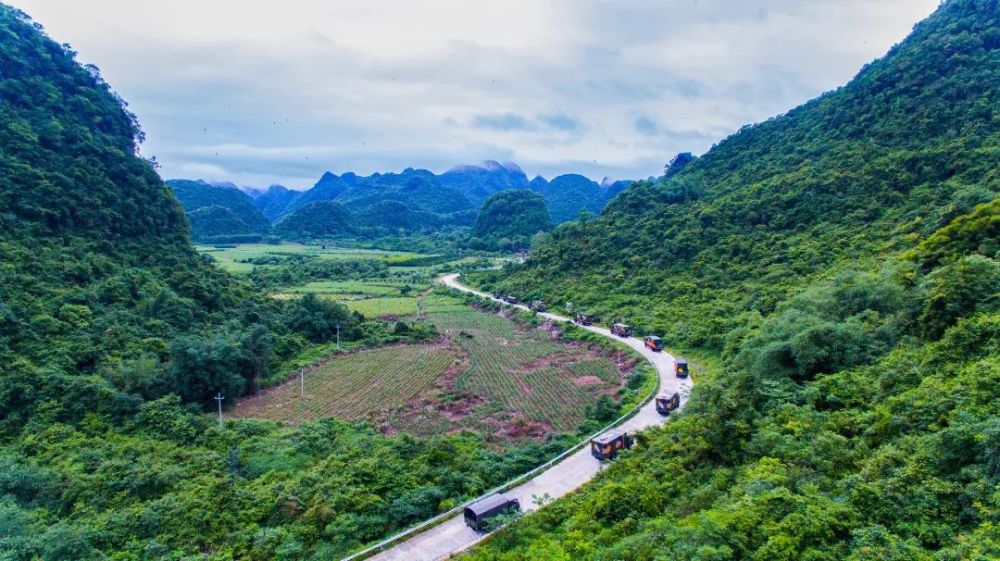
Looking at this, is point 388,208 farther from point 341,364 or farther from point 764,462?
point 764,462

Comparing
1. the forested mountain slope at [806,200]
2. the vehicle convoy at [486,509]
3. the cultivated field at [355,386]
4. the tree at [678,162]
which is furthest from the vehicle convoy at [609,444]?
the tree at [678,162]

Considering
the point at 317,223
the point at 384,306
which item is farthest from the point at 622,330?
the point at 317,223

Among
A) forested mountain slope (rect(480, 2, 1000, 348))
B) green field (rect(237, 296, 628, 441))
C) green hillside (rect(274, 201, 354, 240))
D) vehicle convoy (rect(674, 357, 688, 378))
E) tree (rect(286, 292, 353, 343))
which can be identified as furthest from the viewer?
green hillside (rect(274, 201, 354, 240))

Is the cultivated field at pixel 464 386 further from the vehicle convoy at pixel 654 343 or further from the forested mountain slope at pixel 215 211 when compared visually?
the forested mountain slope at pixel 215 211

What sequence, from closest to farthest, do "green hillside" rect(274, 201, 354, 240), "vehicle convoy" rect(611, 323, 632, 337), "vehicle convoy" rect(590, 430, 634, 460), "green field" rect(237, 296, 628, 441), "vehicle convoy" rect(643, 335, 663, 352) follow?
"vehicle convoy" rect(590, 430, 634, 460), "green field" rect(237, 296, 628, 441), "vehicle convoy" rect(643, 335, 663, 352), "vehicle convoy" rect(611, 323, 632, 337), "green hillside" rect(274, 201, 354, 240)

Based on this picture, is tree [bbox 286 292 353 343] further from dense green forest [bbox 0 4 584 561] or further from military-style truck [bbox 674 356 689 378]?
military-style truck [bbox 674 356 689 378]

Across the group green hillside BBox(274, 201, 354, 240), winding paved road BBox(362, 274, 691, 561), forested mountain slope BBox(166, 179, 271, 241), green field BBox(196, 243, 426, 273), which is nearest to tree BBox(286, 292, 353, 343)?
winding paved road BBox(362, 274, 691, 561)

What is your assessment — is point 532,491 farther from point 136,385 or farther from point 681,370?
point 136,385
